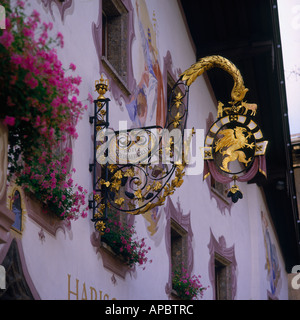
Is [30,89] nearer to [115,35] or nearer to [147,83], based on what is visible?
[115,35]

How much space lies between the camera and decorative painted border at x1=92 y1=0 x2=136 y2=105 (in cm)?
976

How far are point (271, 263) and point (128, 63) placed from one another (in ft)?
33.1

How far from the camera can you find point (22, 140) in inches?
242

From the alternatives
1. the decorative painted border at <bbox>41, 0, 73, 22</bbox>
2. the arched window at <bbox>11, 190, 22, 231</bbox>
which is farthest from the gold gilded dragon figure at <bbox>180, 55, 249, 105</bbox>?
the arched window at <bbox>11, 190, 22, 231</bbox>

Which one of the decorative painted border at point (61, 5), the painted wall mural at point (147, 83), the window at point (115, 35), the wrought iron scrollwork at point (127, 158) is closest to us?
the decorative painted border at point (61, 5)

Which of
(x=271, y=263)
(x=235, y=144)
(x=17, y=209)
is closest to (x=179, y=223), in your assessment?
(x=235, y=144)

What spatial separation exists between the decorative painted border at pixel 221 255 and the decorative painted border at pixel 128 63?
4.17 metres

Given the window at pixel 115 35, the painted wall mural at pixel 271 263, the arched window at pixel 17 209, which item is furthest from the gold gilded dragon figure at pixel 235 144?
the painted wall mural at pixel 271 263

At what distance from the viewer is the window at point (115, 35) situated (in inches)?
419

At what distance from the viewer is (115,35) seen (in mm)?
10836

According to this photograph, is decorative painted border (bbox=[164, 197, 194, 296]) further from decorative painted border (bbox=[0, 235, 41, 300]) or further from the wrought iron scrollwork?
decorative painted border (bbox=[0, 235, 41, 300])

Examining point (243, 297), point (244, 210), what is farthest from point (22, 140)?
point (244, 210)

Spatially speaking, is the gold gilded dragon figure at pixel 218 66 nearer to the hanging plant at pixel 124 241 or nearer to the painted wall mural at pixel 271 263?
the hanging plant at pixel 124 241
